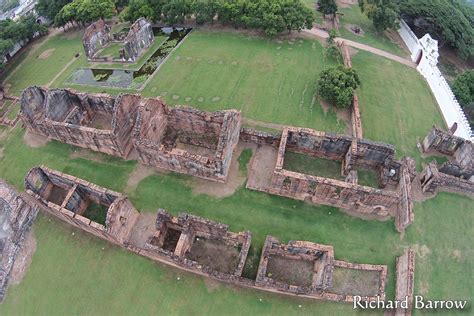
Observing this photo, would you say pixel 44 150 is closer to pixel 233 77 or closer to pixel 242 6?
pixel 233 77

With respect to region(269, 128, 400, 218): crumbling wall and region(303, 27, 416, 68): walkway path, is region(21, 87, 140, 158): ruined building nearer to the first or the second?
region(269, 128, 400, 218): crumbling wall

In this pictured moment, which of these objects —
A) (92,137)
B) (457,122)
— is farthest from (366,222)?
(92,137)

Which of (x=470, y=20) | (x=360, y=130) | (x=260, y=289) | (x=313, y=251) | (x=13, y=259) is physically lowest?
(x=13, y=259)

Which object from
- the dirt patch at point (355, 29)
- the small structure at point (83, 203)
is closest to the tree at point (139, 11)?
the dirt patch at point (355, 29)

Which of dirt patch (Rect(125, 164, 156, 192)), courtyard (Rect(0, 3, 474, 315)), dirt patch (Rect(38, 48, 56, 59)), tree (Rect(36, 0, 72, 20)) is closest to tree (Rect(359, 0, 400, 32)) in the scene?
courtyard (Rect(0, 3, 474, 315))

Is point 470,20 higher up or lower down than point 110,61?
higher up

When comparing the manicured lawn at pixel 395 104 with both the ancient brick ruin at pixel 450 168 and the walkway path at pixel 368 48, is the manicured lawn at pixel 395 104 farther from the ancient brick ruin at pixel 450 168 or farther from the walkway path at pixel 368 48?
the ancient brick ruin at pixel 450 168

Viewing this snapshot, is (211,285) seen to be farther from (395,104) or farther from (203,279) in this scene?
(395,104)
